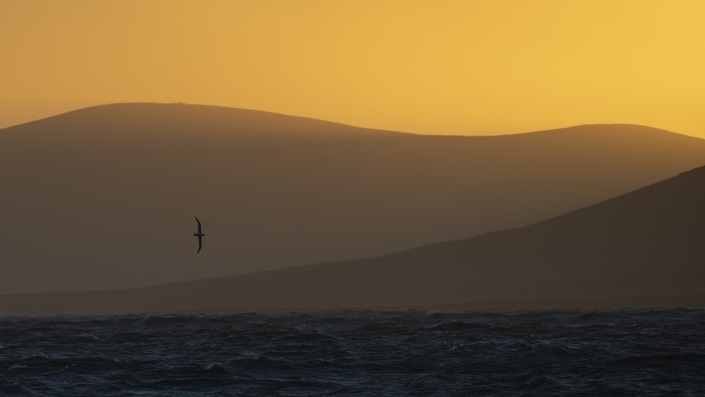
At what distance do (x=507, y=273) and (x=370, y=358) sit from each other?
87358mm

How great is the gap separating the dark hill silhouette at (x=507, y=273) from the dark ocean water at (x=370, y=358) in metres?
47.6

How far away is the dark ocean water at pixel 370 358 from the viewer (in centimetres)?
4491

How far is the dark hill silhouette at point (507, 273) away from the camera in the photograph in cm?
12938

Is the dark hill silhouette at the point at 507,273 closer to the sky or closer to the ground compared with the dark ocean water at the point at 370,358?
closer to the sky

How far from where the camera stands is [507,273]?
140125mm

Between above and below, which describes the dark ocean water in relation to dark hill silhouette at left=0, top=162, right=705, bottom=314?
below

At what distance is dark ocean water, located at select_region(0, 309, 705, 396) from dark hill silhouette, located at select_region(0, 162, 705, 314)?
4763 cm

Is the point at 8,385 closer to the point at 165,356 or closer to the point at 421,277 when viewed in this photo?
the point at 165,356

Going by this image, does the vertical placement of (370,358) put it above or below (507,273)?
below

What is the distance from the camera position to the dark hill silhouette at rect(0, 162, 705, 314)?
424 ft

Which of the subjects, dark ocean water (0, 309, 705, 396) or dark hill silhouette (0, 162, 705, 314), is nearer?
dark ocean water (0, 309, 705, 396)

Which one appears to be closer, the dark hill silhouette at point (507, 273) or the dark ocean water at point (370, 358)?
the dark ocean water at point (370, 358)

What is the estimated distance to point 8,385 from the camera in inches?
1863

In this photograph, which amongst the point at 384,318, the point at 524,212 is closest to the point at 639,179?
the point at 524,212
